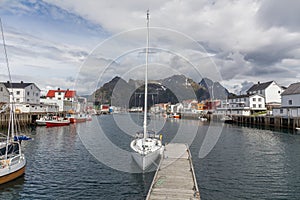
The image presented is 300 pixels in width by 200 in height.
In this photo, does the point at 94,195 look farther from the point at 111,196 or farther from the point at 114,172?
the point at 114,172

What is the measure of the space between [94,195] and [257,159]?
20.1 m

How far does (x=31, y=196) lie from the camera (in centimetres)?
1691

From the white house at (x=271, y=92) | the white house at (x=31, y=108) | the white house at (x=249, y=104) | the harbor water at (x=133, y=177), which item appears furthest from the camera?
the white house at (x=271, y=92)

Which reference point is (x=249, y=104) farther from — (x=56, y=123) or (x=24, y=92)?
(x=24, y=92)

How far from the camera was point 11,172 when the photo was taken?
1914cm

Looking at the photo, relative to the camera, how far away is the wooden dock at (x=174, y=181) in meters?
14.5

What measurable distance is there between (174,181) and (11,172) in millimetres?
13060

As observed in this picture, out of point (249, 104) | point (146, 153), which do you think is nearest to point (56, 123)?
point (146, 153)

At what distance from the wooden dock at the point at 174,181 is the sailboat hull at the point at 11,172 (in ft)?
38.1

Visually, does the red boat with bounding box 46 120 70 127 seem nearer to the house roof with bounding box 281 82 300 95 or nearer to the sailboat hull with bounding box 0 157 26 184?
the sailboat hull with bounding box 0 157 26 184

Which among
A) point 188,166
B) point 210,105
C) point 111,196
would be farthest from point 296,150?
point 210,105

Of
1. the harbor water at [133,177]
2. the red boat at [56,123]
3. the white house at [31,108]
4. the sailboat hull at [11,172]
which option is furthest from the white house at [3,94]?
the sailboat hull at [11,172]

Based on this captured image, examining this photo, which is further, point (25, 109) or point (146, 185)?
point (25, 109)

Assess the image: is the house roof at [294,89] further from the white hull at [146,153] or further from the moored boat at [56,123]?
the moored boat at [56,123]
